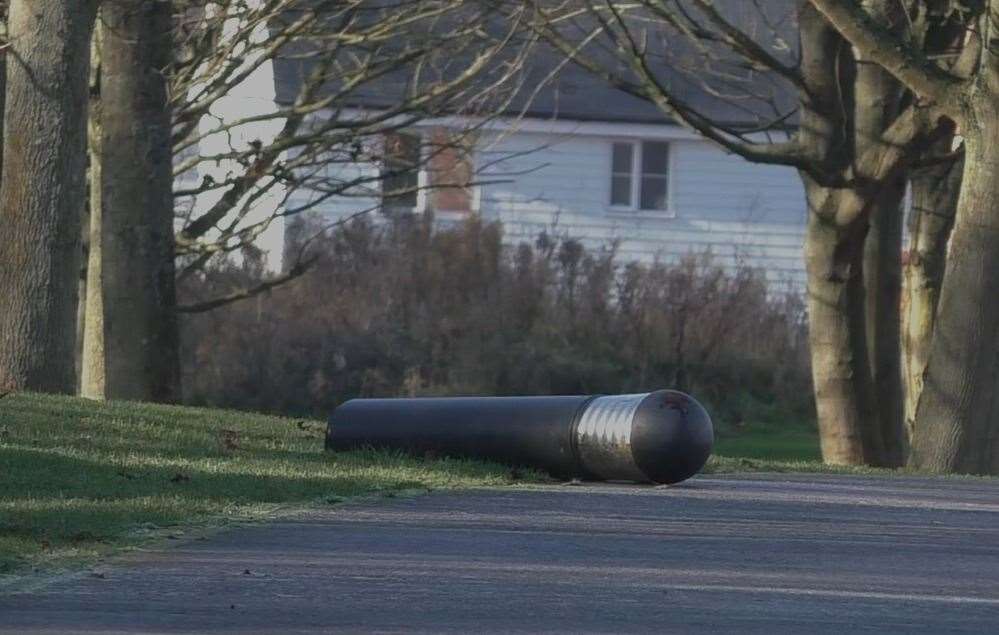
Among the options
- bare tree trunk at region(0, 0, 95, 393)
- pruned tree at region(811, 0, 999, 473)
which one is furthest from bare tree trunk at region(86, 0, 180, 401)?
pruned tree at region(811, 0, 999, 473)

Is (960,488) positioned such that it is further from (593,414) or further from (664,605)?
(664,605)

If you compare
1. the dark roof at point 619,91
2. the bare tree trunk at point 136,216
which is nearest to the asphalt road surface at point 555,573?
the bare tree trunk at point 136,216

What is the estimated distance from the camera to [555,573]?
774cm

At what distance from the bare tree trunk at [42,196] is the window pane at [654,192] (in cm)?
2142

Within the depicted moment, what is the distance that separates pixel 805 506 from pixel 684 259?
1944 cm

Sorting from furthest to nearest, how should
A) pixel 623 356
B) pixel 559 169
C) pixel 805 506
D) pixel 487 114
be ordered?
pixel 559 169 → pixel 623 356 → pixel 487 114 → pixel 805 506

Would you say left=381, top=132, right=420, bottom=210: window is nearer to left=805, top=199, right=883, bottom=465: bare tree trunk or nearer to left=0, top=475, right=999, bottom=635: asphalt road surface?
left=805, top=199, right=883, bottom=465: bare tree trunk

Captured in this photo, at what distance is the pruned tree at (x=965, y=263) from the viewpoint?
1645cm

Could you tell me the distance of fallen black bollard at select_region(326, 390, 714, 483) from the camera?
11.2 meters

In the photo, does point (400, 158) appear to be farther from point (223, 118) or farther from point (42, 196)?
point (42, 196)

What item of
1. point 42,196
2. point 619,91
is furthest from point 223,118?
point 619,91

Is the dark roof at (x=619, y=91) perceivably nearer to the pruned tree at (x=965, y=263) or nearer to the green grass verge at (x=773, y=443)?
the green grass verge at (x=773, y=443)

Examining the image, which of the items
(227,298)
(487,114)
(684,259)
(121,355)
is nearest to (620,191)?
(684,259)

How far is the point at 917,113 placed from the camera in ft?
60.9
